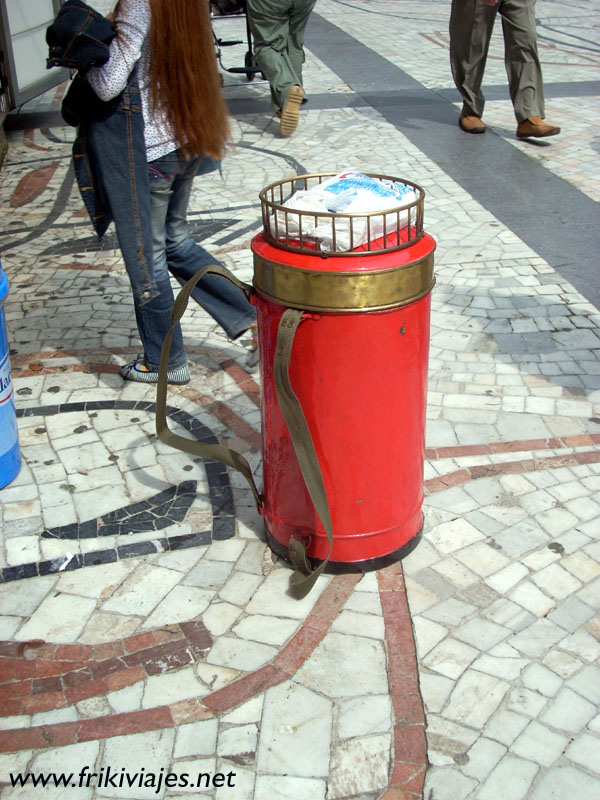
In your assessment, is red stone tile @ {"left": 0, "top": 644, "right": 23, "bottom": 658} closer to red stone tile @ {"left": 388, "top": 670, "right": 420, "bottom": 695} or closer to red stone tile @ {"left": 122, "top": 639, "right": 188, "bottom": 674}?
red stone tile @ {"left": 122, "top": 639, "right": 188, "bottom": 674}

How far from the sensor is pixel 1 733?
99.7 inches

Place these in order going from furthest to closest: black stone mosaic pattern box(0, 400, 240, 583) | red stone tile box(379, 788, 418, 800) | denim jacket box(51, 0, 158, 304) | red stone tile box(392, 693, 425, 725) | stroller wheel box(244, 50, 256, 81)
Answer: stroller wheel box(244, 50, 256, 81) < denim jacket box(51, 0, 158, 304) < black stone mosaic pattern box(0, 400, 240, 583) < red stone tile box(392, 693, 425, 725) < red stone tile box(379, 788, 418, 800)

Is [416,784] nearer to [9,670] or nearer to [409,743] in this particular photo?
[409,743]

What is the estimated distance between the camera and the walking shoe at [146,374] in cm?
434

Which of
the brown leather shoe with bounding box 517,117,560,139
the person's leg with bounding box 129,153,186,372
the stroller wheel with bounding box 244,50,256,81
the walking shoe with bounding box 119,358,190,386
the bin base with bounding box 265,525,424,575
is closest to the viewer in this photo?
the bin base with bounding box 265,525,424,575

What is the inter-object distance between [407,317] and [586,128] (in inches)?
270

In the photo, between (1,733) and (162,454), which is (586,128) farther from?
(1,733)

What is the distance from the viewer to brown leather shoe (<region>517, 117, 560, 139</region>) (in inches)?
315

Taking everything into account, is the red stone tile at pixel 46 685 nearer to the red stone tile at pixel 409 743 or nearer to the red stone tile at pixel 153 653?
the red stone tile at pixel 153 653

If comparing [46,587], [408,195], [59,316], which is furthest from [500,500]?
[59,316]

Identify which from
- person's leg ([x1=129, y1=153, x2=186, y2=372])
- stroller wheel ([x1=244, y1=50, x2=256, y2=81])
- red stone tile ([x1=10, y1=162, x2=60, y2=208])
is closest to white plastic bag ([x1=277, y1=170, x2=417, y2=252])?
person's leg ([x1=129, y1=153, x2=186, y2=372])

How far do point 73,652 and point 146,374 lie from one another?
1848 mm

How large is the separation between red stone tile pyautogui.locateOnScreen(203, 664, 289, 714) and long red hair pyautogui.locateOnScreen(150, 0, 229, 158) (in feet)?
7.30

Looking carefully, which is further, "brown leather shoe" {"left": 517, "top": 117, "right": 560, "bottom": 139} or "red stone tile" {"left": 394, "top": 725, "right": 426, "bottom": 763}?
"brown leather shoe" {"left": 517, "top": 117, "right": 560, "bottom": 139}
